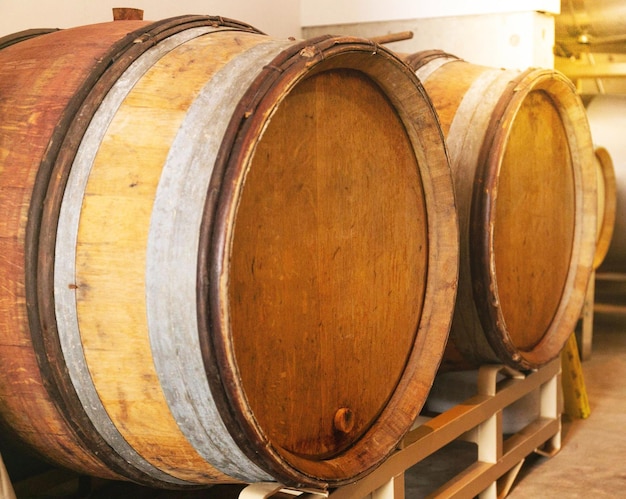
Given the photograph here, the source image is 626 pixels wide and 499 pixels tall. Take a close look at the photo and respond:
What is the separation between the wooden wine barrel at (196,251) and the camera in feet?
4.58

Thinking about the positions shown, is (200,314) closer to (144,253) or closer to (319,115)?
(144,253)

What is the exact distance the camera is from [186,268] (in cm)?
136

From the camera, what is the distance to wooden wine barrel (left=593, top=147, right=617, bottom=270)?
4996 mm

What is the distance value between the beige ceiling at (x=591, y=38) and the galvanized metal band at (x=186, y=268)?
13.2ft

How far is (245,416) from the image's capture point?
1395 millimetres

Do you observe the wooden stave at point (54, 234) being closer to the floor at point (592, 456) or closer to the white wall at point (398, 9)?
the floor at point (592, 456)

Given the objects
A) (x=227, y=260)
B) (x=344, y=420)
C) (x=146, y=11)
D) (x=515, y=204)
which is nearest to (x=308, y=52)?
(x=227, y=260)

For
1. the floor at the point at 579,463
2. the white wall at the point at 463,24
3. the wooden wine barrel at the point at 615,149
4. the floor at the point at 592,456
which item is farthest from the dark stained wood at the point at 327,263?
the wooden wine barrel at the point at 615,149

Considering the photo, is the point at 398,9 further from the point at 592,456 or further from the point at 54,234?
the point at 54,234

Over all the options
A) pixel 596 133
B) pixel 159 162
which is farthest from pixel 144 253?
pixel 596 133

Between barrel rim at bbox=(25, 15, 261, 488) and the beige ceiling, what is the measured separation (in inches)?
156

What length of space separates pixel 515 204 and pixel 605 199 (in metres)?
2.73

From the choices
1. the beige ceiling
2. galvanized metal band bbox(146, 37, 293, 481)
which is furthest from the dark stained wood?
the beige ceiling

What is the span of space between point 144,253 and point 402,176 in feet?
2.64
